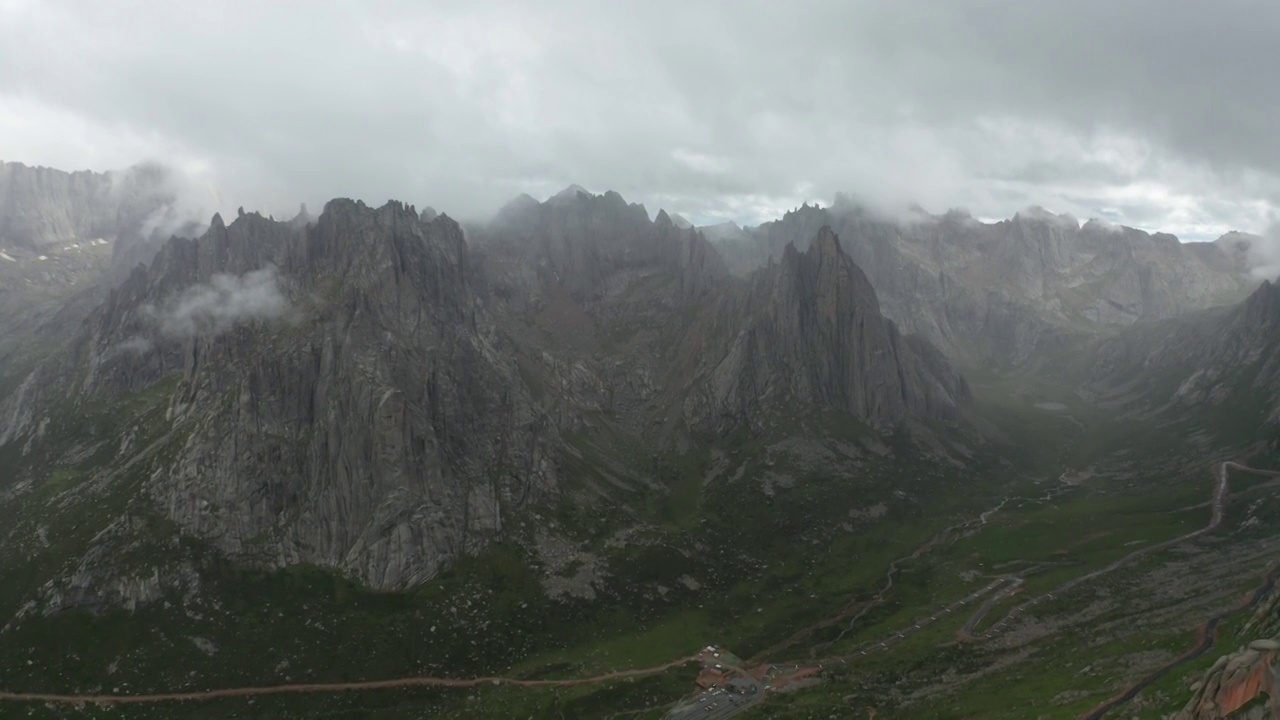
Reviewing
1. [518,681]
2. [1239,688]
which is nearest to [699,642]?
[518,681]

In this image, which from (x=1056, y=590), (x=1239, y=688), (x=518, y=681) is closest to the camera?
(x=1239, y=688)

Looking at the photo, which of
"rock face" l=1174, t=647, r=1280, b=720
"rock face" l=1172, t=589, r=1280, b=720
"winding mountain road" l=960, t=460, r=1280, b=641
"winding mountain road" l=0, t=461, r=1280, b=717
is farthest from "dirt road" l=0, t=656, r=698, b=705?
"rock face" l=1174, t=647, r=1280, b=720

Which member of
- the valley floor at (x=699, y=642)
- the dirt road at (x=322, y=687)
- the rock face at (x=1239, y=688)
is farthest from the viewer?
the dirt road at (x=322, y=687)

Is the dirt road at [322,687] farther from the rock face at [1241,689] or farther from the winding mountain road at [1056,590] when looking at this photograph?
the rock face at [1241,689]

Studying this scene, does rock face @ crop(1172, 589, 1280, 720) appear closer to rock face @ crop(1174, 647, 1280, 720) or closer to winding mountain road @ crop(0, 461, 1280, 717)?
rock face @ crop(1174, 647, 1280, 720)

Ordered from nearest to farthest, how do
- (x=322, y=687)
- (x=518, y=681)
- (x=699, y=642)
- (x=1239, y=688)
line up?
(x=1239, y=688) → (x=322, y=687) → (x=518, y=681) → (x=699, y=642)

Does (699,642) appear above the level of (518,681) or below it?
above

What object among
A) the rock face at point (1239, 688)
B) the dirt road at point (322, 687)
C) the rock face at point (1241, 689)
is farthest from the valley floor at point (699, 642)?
the rock face at point (1239, 688)

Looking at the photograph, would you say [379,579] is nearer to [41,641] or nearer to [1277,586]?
[41,641]

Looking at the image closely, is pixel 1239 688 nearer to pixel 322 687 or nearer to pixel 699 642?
pixel 699 642

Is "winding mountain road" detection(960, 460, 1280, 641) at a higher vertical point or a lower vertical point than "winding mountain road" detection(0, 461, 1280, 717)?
higher

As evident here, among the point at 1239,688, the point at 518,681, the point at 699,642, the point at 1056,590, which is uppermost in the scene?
the point at 1239,688

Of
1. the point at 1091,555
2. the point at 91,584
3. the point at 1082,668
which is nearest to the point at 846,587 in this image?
the point at 1091,555
